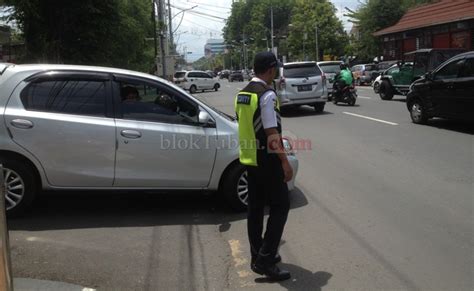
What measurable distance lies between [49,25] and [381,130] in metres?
12.7

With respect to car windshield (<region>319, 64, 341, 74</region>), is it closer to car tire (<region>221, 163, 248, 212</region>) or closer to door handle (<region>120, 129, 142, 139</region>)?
car tire (<region>221, 163, 248, 212</region>)

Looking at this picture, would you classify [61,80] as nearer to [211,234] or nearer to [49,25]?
[211,234]

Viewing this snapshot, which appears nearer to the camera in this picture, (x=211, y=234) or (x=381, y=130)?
(x=211, y=234)

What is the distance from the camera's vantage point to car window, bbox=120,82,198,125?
595 centimetres

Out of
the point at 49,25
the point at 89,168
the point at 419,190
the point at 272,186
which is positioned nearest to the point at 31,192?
the point at 89,168

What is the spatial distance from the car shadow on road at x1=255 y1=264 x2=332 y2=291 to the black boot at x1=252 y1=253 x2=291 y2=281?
0.04m

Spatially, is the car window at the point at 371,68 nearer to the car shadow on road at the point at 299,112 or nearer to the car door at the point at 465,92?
the car shadow on road at the point at 299,112

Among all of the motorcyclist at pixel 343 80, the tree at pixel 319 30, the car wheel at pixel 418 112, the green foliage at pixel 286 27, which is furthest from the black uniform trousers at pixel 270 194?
the green foliage at pixel 286 27

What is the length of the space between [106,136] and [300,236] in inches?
96.0

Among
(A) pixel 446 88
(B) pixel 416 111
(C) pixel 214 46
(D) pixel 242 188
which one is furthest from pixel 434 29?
(C) pixel 214 46

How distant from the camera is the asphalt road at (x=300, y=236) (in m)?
4.34

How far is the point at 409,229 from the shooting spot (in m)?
5.41

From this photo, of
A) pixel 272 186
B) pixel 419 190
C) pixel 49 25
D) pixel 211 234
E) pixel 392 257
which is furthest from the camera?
pixel 49 25

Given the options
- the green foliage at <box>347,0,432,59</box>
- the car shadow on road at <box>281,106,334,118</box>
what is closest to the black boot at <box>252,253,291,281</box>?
the car shadow on road at <box>281,106,334,118</box>
